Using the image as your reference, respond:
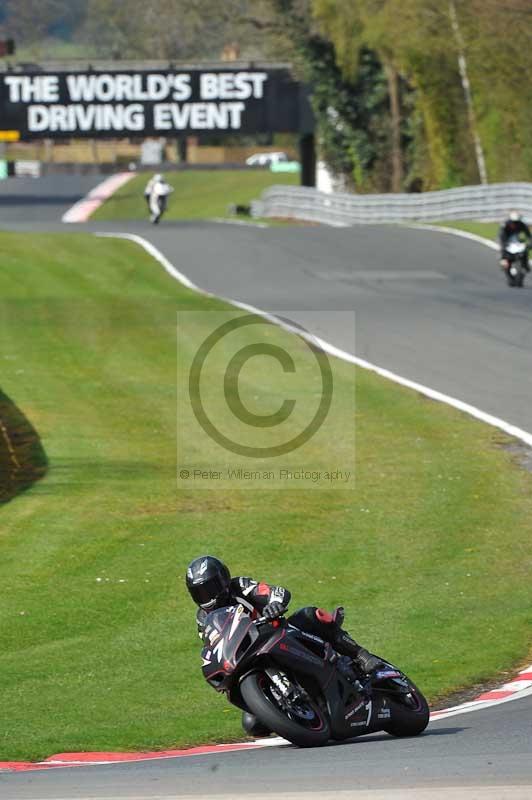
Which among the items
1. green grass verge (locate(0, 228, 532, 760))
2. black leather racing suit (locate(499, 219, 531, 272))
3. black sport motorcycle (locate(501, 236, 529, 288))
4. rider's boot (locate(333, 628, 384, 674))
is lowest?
green grass verge (locate(0, 228, 532, 760))

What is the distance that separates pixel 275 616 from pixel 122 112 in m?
48.2

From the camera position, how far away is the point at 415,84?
52.8 meters

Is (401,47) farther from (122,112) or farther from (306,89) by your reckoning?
(122,112)

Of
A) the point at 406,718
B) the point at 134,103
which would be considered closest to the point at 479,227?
the point at 134,103

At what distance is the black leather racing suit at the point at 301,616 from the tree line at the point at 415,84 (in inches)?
1571

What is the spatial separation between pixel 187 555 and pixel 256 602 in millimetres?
4481

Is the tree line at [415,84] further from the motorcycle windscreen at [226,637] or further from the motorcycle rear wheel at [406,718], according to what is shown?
the motorcycle windscreen at [226,637]

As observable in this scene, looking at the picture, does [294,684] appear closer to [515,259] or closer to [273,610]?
[273,610]

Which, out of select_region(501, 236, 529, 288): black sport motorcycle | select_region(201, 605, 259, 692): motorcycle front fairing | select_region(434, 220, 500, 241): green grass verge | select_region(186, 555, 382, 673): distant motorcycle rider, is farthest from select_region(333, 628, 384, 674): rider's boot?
select_region(434, 220, 500, 241): green grass verge

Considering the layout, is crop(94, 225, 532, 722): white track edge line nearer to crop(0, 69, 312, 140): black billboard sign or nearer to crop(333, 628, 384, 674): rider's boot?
crop(333, 628, 384, 674): rider's boot

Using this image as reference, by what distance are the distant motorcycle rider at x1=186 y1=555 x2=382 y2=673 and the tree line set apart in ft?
131

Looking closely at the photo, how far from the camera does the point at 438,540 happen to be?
1262 cm

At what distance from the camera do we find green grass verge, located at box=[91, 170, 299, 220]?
6650 centimetres

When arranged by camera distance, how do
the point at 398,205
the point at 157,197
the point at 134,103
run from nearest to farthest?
1. the point at 157,197
2. the point at 398,205
3. the point at 134,103
